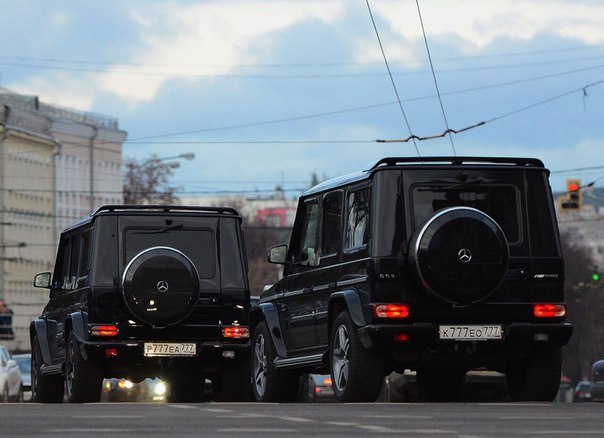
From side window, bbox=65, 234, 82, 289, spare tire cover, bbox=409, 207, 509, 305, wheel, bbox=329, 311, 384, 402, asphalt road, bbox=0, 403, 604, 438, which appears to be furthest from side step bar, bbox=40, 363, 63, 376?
spare tire cover, bbox=409, 207, 509, 305

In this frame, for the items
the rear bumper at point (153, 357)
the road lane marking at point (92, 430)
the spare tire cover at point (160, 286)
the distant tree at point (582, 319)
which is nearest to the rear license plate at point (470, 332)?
the spare tire cover at point (160, 286)

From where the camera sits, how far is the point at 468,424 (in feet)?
45.3

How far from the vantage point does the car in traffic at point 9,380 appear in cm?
4349

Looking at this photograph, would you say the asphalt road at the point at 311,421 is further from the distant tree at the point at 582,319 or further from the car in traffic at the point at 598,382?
the distant tree at the point at 582,319

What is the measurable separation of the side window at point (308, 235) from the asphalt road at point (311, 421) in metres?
3.58

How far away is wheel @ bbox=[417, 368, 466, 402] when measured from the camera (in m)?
22.2

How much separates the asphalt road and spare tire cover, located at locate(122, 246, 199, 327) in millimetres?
4414

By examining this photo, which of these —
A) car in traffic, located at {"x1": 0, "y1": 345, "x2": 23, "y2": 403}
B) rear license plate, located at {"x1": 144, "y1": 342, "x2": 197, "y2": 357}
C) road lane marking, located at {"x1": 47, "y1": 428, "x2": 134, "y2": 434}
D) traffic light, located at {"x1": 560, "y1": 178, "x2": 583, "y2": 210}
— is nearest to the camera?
road lane marking, located at {"x1": 47, "y1": 428, "x2": 134, "y2": 434}

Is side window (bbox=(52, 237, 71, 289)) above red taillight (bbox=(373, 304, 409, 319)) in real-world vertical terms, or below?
above

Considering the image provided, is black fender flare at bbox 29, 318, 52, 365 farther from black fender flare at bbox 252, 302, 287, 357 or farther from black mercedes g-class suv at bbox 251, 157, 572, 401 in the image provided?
black mercedes g-class suv at bbox 251, 157, 572, 401

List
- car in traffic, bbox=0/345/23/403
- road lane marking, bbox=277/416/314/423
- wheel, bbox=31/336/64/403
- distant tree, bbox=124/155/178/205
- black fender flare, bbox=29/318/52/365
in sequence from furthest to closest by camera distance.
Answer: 1. distant tree, bbox=124/155/178/205
2. car in traffic, bbox=0/345/23/403
3. wheel, bbox=31/336/64/403
4. black fender flare, bbox=29/318/52/365
5. road lane marking, bbox=277/416/314/423

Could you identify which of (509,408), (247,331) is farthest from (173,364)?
(509,408)

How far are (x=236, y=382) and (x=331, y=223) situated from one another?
3591mm

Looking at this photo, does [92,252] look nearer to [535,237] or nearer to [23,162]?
[535,237]
